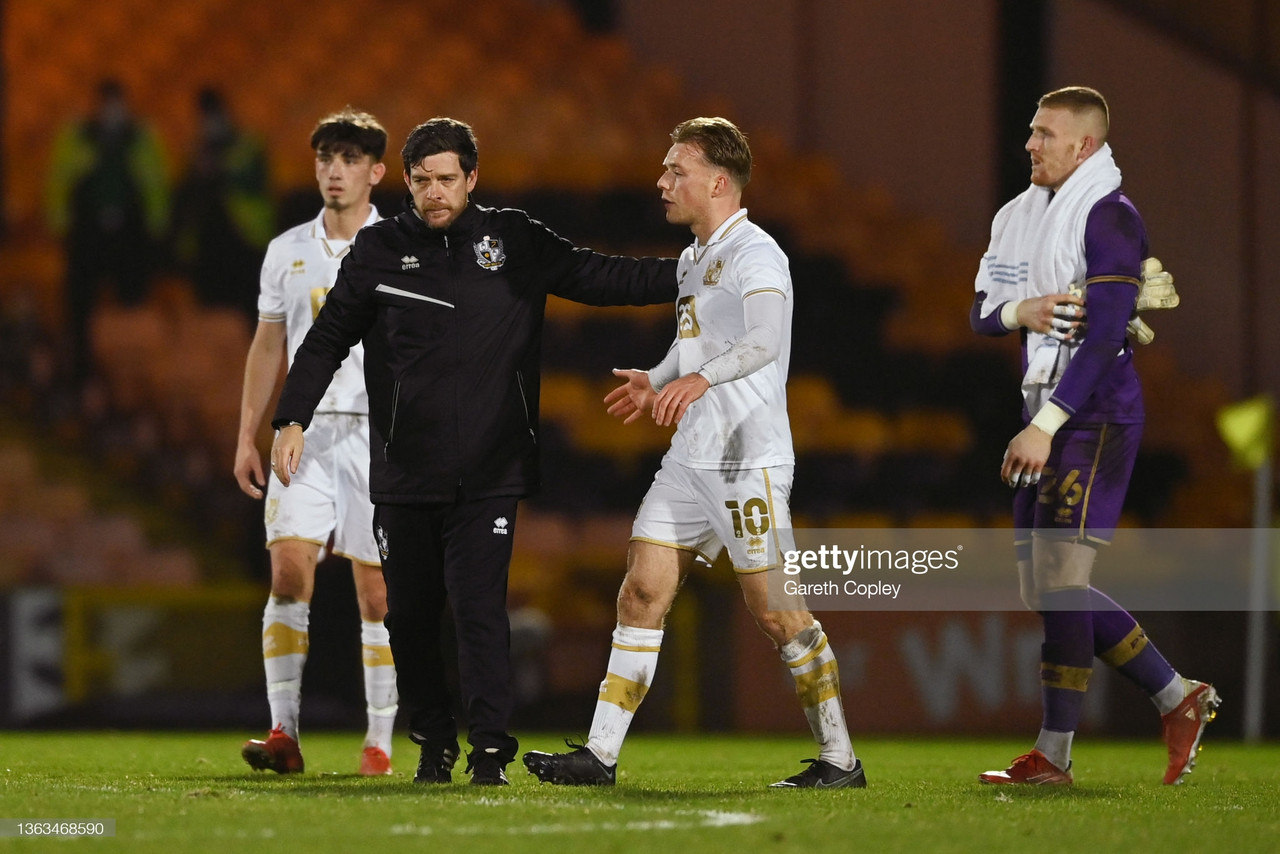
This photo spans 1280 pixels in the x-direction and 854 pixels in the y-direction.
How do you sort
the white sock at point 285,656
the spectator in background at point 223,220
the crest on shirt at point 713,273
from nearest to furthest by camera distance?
the crest on shirt at point 713,273 → the white sock at point 285,656 → the spectator in background at point 223,220

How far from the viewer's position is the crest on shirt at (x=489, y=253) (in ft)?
16.3

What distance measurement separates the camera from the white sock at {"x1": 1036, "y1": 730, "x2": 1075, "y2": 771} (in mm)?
5125

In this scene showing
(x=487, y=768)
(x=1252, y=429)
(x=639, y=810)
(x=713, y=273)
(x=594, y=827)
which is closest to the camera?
(x=594, y=827)

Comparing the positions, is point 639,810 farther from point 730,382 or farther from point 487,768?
point 730,382

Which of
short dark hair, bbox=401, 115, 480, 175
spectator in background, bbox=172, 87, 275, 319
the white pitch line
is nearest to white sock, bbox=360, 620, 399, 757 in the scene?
short dark hair, bbox=401, 115, 480, 175

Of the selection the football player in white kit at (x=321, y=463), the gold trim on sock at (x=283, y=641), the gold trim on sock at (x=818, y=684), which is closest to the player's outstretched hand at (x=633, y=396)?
the gold trim on sock at (x=818, y=684)

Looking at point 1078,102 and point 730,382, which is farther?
point 1078,102

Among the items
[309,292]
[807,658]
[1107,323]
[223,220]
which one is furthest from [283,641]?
[223,220]

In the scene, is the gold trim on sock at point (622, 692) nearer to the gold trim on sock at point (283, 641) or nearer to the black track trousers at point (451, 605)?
the black track trousers at point (451, 605)

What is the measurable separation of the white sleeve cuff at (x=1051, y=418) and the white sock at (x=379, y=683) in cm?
229

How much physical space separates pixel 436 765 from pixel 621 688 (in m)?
0.60

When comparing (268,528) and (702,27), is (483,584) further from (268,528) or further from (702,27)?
(702,27)

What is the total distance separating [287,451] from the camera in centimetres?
485

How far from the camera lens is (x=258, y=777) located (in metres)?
5.42
